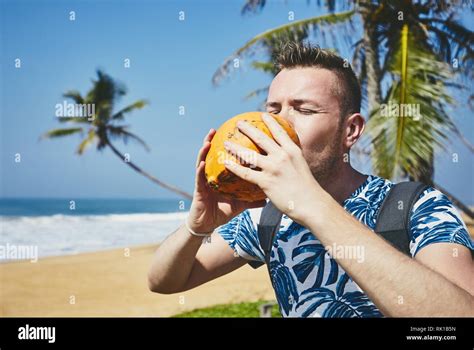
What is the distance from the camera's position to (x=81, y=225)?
3412 centimetres

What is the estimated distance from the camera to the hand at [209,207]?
2.24 metres

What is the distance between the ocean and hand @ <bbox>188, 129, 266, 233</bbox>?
2178cm

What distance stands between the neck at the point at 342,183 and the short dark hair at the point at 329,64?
265 millimetres

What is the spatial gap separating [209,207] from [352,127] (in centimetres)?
77

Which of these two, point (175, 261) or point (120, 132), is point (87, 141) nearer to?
point (120, 132)

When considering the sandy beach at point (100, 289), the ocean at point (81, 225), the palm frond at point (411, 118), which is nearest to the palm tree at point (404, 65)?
the palm frond at point (411, 118)

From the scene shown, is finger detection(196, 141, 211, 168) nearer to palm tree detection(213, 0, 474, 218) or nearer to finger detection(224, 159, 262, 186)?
finger detection(224, 159, 262, 186)

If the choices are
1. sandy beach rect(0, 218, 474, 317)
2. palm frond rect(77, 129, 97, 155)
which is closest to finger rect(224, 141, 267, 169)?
sandy beach rect(0, 218, 474, 317)

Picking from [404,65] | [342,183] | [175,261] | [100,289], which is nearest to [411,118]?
[404,65]

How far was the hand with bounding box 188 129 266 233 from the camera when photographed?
2240 millimetres

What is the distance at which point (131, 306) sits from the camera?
1495cm

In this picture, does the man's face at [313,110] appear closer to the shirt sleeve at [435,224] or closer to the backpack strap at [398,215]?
the backpack strap at [398,215]
